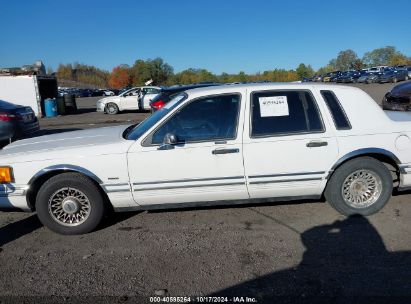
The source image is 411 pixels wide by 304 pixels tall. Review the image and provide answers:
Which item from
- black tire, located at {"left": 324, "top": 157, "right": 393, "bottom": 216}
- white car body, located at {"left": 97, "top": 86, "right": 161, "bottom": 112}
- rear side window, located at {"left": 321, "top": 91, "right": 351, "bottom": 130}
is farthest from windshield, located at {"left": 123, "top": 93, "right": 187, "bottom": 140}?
white car body, located at {"left": 97, "top": 86, "right": 161, "bottom": 112}

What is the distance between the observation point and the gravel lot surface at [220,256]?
118 inches

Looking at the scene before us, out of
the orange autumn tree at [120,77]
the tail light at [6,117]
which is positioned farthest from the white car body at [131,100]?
the orange autumn tree at [120,77]

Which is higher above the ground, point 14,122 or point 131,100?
point 131,100

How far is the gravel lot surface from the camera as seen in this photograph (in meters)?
3.00

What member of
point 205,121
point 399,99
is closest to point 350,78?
point 399,99

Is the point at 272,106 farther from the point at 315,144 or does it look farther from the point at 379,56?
the point at 379,56

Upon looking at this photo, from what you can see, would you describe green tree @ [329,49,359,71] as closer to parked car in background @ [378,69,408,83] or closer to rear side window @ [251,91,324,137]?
parked car in background @ [378,69,408,83]

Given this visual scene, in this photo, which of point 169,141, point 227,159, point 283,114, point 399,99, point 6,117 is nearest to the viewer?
point 169,141

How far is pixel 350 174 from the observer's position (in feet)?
13.8

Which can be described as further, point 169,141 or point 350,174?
point 350,174

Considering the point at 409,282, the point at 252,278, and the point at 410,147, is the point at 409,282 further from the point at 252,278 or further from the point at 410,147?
the point at 410,147

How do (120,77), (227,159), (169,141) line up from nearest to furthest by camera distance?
(169,141) < (227,159) < (120,77)

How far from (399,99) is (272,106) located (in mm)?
8340

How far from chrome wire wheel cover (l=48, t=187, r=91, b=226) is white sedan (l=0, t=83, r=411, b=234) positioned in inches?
0.4
